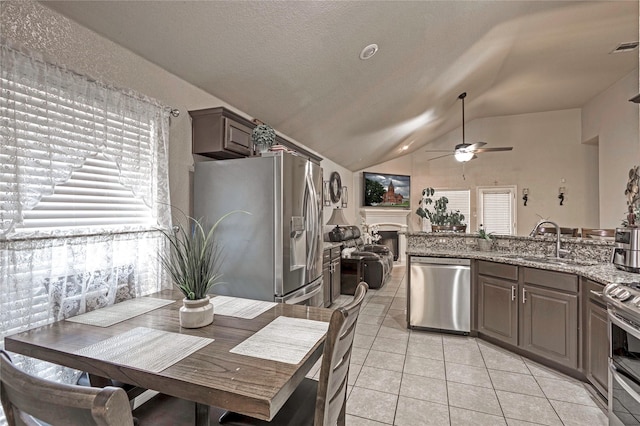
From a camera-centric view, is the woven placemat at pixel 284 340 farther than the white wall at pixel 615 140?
No

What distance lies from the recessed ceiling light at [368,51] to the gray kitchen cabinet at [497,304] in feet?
8.12

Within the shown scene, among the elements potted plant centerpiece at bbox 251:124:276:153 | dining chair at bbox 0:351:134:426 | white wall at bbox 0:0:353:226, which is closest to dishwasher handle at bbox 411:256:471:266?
potted plant centerpiece at bbox 251:124:276:153

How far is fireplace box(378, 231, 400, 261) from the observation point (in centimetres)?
821

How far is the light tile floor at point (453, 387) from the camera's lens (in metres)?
2.00

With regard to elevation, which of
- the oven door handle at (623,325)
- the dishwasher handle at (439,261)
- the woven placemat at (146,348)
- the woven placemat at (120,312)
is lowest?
the oven door handle at (623,325)

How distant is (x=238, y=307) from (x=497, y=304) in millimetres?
2704

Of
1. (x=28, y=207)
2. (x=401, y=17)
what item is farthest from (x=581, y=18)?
(x=28, y=207)

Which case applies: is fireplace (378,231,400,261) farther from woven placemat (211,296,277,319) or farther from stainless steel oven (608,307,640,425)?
woven placemat (211,296,277,319)

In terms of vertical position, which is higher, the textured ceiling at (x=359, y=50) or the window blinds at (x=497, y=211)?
the textured ceiling at (x=359, y=50)

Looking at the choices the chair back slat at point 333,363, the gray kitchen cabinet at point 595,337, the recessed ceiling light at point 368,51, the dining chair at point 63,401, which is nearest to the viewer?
the dining chair at point 63,401

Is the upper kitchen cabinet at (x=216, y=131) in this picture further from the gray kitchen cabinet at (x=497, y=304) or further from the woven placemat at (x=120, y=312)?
the gray kitchen cabinet at (x=497, y=304)

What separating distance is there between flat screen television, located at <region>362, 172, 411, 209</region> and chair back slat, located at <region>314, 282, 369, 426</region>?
7.01 meters

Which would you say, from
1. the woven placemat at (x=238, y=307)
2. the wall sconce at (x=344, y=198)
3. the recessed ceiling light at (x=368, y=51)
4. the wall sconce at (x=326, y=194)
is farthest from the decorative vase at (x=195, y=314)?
the wall sconce at (x=344, y=198)

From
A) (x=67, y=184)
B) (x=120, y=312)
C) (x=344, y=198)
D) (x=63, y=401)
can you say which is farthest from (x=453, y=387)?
(x=344, y=198)
